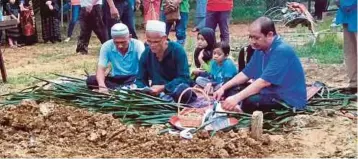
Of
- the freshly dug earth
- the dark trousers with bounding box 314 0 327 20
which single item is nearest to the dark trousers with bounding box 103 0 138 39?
the freshly dug earth

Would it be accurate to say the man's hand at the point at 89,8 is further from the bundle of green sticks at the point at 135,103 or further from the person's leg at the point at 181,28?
the bundle of green sticks at the point at 135,103

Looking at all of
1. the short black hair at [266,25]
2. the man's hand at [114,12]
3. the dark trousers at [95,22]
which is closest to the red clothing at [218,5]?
the man's hand at [114,12]

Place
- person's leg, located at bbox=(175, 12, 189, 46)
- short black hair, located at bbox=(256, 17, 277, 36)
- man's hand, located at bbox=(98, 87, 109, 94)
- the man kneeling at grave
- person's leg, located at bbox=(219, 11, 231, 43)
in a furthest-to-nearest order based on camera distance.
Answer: person's leg, located at bbox=(175, 12, 189, 46), person's leg, located at bbox=(219, 11, 231, 43), man's hand, located at bbox=(98, 87, 109, 94), the man kneeling at grave, short black hair, located at bbox=(256, 17, 277, 36)

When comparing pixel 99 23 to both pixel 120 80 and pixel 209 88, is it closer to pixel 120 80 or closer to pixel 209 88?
pixel 120 80

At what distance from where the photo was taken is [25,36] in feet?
44.8

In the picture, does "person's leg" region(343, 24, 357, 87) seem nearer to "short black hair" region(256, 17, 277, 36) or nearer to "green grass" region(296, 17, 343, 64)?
"short black hair" region(256, 17, 277, 36)

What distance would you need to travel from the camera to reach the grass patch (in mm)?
9526

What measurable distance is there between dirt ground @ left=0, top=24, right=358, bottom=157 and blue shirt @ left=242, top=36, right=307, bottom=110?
22cm

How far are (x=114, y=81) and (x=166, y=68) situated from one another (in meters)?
0.76

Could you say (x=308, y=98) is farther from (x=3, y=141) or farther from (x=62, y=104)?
(x=3, y=141)

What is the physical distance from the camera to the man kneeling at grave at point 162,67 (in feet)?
19.9

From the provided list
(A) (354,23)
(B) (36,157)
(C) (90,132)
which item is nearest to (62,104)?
(C) (90,132)

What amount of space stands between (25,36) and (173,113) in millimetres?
8606

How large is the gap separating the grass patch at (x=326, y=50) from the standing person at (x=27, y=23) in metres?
5.50
